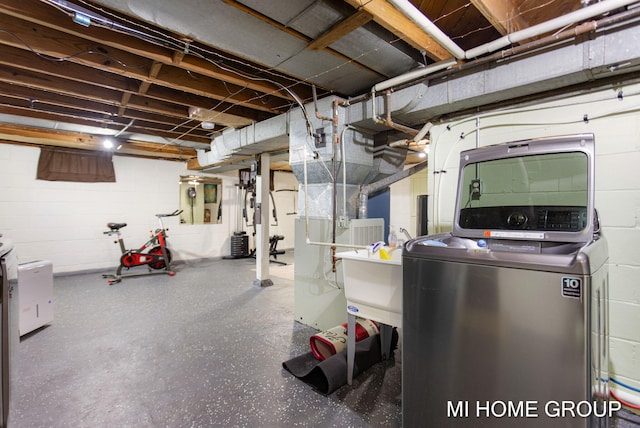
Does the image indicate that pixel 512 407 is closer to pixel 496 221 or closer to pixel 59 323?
pixel 496 221

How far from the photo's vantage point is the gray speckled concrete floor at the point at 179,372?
68.4 inches

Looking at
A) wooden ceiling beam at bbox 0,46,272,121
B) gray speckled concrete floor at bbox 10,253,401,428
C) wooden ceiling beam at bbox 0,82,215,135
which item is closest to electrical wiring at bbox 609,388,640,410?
gray speckled concrete floor at bbox 10,253,401,428

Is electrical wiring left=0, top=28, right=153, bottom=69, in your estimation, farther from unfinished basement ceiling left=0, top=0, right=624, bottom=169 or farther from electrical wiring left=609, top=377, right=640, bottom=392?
electrical wiring left=609, top=377, right=640, bottom=392

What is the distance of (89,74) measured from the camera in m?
2.60

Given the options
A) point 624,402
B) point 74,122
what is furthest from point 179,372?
point 74,122

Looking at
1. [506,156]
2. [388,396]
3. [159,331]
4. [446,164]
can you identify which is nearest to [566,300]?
[506,156]

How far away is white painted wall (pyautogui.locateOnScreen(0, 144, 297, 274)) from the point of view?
4.74 meters

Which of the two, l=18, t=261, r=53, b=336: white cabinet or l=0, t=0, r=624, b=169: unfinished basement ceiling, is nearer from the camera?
l=0, t=0, r=624, b=169: unfinished basement ceiling

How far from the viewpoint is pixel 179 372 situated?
7.23 ft

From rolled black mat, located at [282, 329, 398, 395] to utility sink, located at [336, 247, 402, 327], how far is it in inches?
15.9

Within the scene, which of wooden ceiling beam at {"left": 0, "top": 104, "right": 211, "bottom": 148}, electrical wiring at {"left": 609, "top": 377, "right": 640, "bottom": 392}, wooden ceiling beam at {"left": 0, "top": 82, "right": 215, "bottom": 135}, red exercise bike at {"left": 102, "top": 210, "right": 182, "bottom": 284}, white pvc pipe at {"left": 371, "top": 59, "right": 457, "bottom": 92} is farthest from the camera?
red exercise bike at {"left": 102, "top": 210, "right": 182, "bottom": 284}

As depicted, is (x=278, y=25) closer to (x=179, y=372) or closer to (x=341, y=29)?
(x=341, y=29)

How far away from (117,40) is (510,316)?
270 cm

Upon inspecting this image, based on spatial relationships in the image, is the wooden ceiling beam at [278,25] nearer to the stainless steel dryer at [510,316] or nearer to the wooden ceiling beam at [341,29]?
the wooden ceiling beam at [341,29]
